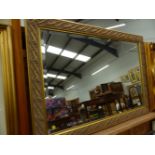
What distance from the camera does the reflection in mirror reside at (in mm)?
1067

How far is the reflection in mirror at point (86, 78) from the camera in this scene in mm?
1067

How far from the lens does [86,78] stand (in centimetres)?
128

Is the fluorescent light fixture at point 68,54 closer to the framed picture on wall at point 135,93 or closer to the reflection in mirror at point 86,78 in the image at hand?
the reflection in mirror at point 86,78

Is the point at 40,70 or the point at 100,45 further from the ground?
the point at 100,45

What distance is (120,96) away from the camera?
145 centimetres

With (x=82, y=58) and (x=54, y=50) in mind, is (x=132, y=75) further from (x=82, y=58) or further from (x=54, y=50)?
(x=54, y=50)

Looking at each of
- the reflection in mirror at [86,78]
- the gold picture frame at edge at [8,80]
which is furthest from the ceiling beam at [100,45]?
the gold picture frame at edge at [8,80]

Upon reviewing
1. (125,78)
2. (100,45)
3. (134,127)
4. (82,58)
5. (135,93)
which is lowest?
(134,127)

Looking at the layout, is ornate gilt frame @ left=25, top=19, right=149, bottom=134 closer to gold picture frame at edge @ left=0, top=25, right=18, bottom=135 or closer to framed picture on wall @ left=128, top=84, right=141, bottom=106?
gold picture frame at edge @ left=0, top=25, right=18, bottom=135

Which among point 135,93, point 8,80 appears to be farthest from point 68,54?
point 135,93

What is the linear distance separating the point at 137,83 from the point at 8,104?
1097 millimetres

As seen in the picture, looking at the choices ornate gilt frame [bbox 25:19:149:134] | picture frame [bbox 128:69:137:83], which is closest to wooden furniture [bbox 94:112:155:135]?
ornate gilt frame [bbox 25:19:149:134]

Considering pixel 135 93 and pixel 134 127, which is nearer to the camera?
pixel 134 127
